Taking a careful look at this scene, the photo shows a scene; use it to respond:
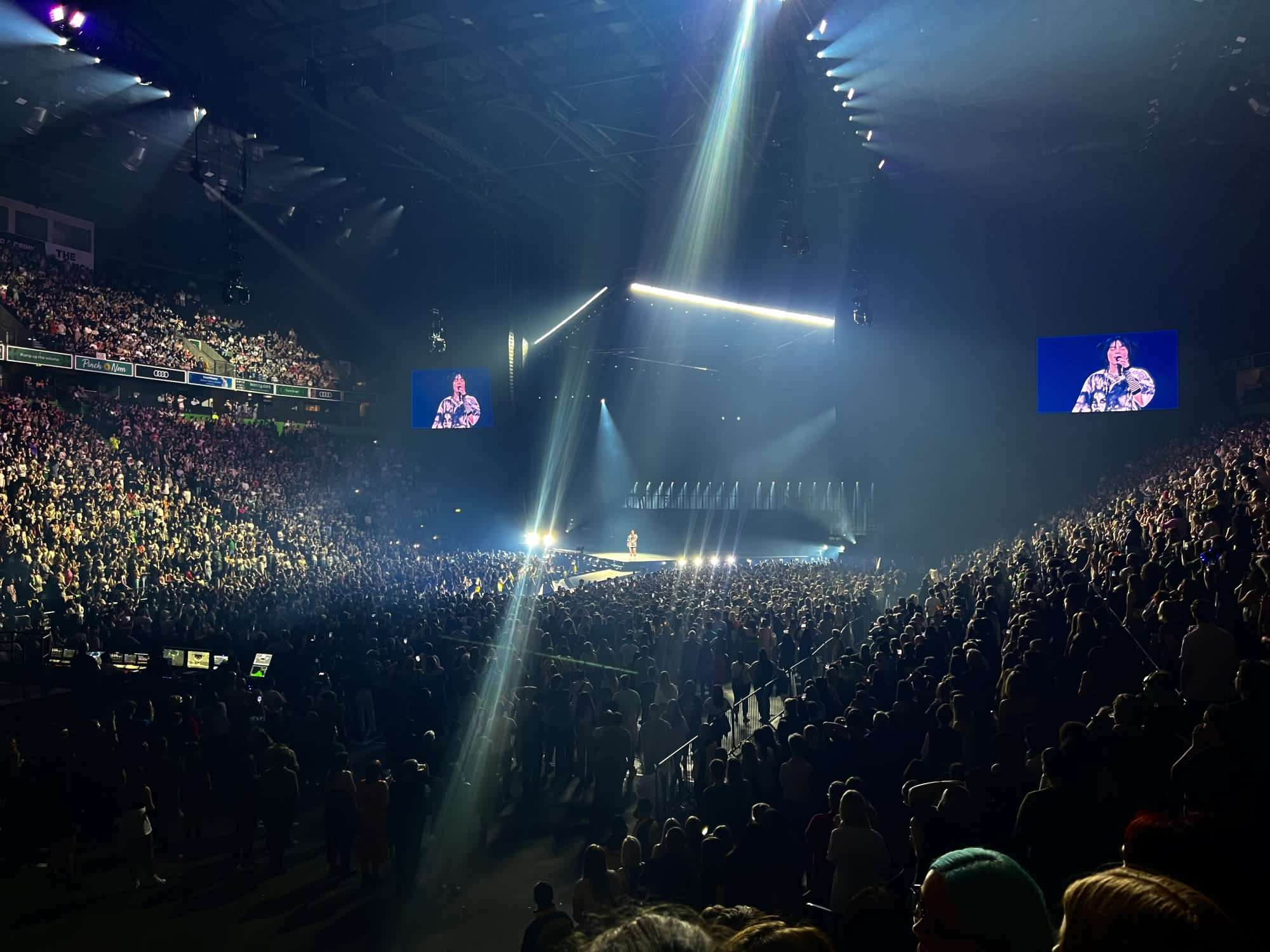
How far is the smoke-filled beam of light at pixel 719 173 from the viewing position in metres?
14.3

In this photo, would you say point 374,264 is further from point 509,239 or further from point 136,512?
point 136,512

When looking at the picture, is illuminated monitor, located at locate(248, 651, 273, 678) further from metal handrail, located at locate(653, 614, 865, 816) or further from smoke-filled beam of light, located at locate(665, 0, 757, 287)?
smoke-filled beam of light, located at locate(665, 0, 757, 287)

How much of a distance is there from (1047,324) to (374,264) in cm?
2613

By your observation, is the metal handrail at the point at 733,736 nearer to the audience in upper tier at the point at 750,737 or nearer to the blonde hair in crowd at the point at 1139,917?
the audience in upper tier at the point at 750,737

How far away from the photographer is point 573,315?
31344 millimetres

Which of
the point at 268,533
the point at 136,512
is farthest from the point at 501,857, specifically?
the point at 268,533

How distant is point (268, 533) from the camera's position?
2694cm

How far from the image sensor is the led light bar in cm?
2803

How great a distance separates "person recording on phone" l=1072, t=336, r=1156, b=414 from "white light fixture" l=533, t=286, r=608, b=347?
1559 centimetres

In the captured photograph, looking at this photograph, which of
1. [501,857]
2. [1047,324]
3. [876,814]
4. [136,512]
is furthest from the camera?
[1047,324]

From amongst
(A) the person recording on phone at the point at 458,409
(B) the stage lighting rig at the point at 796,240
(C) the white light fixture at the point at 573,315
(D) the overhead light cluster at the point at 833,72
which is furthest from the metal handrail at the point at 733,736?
(A) the person recording on phone at the point at 458,409

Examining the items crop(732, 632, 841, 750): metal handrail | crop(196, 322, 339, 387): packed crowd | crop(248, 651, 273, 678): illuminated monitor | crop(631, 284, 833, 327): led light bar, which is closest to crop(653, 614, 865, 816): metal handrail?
crop(732, 632, 841, 750): metal handrail

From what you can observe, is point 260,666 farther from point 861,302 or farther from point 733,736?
point 861,302

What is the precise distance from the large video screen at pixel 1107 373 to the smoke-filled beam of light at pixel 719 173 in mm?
10763
